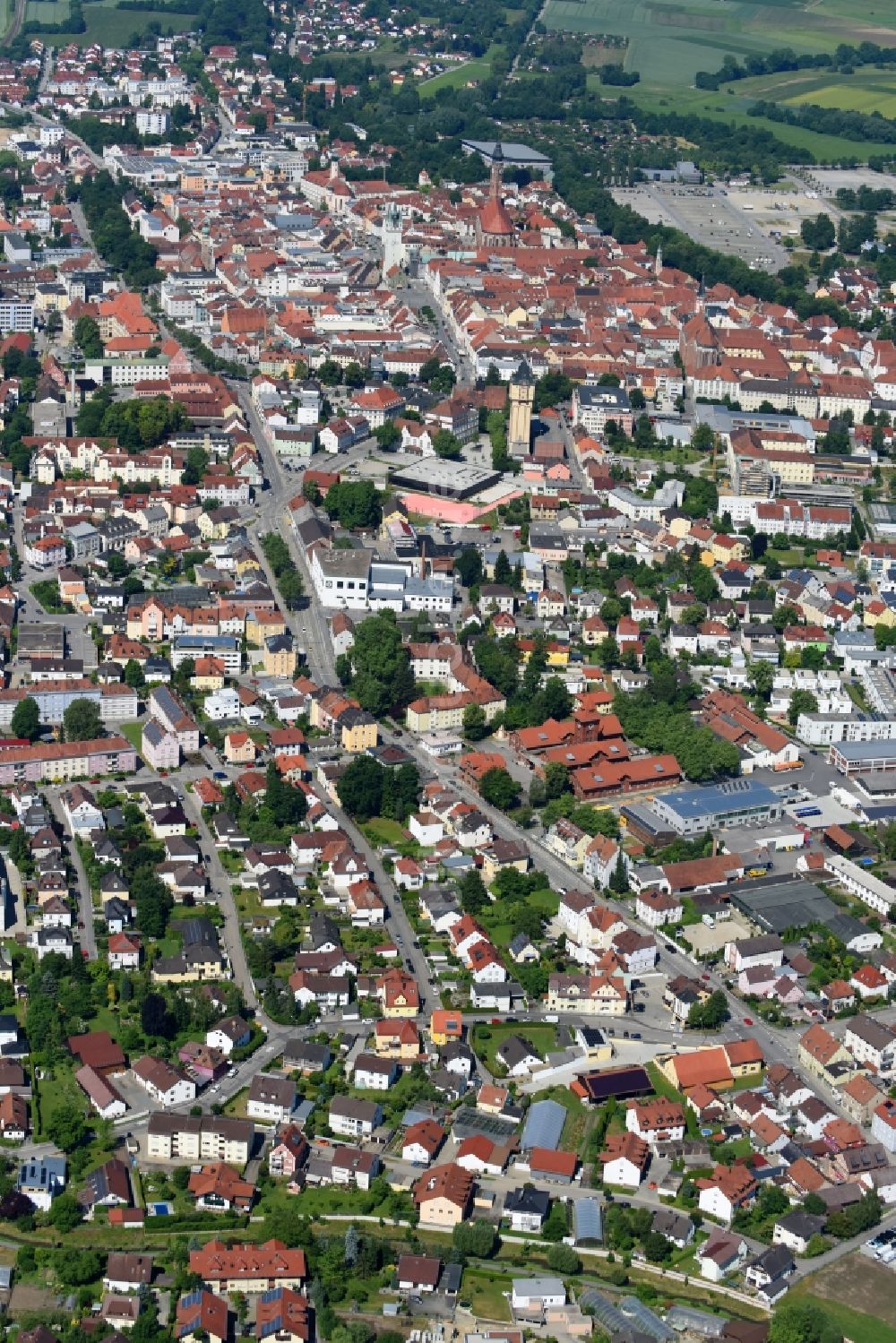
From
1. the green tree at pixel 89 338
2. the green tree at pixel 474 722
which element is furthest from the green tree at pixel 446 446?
the green tree at pixel 474 722

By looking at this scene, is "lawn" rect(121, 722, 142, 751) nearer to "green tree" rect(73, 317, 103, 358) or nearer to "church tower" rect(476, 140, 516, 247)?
"green tree" rect(73, 317, 103, 358)

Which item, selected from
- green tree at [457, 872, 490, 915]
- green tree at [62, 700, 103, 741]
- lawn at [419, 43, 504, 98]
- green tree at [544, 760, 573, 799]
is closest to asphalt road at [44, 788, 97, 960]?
green tree at [62, 700, 103, 741]

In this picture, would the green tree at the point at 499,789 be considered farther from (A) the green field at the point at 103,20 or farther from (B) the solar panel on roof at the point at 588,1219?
(A) the green field at the point at 103,20

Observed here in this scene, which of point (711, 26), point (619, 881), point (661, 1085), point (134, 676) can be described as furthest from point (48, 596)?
point (711, 26)

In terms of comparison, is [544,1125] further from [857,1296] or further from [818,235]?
[818,235]

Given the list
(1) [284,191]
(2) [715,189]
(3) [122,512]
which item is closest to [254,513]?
(3) [122,512]
